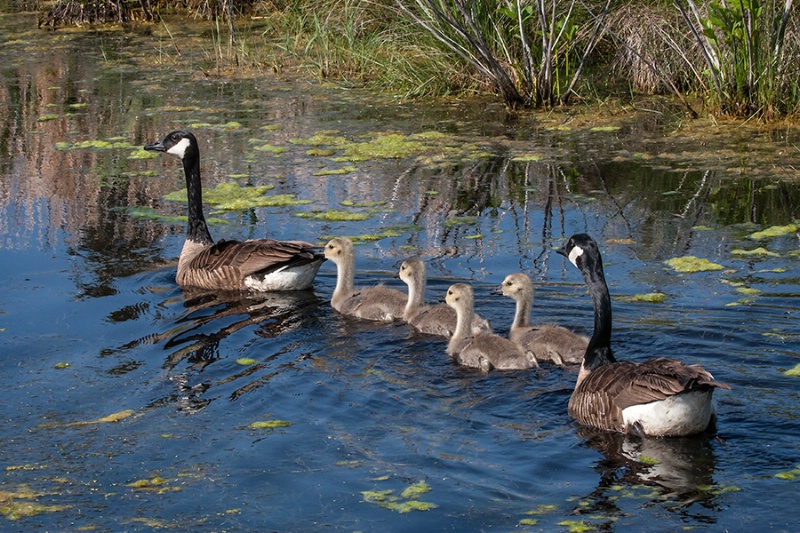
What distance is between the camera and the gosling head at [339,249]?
9.47 metres

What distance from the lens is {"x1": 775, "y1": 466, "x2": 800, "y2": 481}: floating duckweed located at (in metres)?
6.00

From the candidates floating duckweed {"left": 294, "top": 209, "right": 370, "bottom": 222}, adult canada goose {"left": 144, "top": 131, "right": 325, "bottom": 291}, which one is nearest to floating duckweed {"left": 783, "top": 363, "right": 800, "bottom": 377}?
adult canada goose {"left": 144, "top": 131, "right": 325, "bottom": 291}

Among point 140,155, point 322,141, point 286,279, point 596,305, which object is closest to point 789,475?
point 596,305

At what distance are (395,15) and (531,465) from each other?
12.5 metres

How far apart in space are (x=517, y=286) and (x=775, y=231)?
3.34 metres

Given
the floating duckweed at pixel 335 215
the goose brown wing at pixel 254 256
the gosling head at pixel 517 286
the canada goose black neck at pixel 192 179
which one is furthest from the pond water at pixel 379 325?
the gosling head at pixel 517 286

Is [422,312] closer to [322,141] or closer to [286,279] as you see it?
[286,279]

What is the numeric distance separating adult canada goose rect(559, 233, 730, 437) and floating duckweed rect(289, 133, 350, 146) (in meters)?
7.39

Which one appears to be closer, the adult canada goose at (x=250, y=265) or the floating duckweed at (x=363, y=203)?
the adult canada goose at (x=250, y=265)

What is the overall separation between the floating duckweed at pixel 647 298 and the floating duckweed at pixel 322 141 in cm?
615

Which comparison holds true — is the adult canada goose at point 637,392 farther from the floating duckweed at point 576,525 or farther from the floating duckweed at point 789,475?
the floating duckweed at point 576,525

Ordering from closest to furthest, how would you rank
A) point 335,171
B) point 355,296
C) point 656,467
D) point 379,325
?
point 656,467, point 379,325, point 355,296, point 335,171

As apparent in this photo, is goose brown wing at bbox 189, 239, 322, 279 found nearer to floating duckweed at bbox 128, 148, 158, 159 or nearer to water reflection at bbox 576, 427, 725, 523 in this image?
Answer: water reflection at bbox 576, 427, 725, 523

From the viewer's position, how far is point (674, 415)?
258 inches
